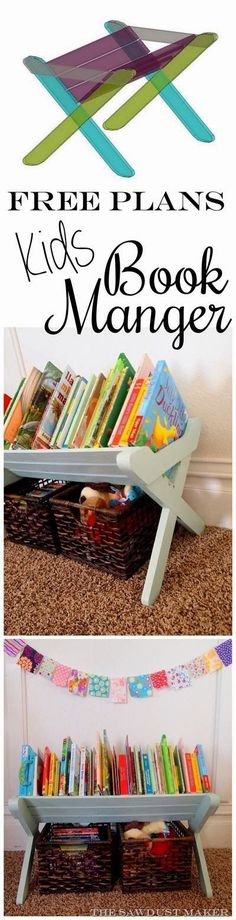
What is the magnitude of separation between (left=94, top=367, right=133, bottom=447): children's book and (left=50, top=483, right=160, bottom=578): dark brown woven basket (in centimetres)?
15

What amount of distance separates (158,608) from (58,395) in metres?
0.51

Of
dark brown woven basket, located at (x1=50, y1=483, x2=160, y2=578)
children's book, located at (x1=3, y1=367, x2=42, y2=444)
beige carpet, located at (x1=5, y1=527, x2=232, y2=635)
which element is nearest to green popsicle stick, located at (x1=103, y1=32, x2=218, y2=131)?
children's book, located at (x1=3, y1=367, x2=42, y2=444)

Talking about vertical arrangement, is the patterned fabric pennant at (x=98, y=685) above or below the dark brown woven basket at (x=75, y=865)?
above

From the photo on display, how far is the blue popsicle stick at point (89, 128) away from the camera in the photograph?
89cm

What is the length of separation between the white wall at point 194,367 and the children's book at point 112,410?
0.75 ft

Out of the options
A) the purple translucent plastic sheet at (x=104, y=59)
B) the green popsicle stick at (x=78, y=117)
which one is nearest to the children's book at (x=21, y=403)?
the green popsicle stick at (x=78, y=117)

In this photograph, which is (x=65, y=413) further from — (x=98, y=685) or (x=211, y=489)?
(x=98, y=685)

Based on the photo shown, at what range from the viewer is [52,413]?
3.79 ft

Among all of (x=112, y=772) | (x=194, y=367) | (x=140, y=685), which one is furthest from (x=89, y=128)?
(x=112, y=772)

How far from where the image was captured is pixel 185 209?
3.04 ft

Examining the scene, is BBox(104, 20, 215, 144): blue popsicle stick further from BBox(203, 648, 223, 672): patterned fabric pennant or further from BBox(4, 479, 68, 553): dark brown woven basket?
BBox(203, 648, 223, 672): patterned fabric pennant

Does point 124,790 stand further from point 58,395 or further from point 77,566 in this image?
→ point 58,395

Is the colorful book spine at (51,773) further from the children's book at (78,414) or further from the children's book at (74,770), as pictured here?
the children's book at (78,414)

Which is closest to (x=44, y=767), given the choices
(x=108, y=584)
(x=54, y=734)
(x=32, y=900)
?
(x=54, y=734)
